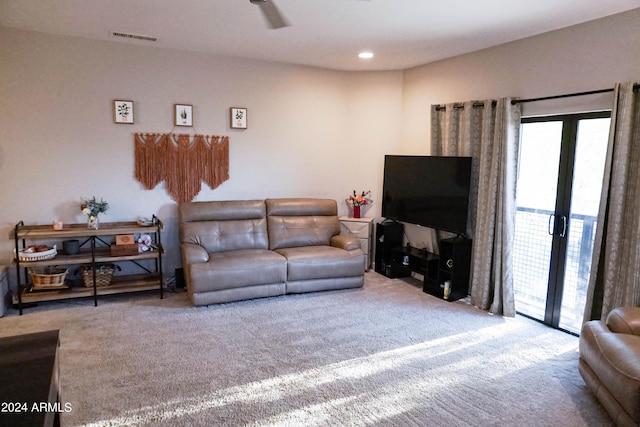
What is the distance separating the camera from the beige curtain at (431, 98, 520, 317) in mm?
4160

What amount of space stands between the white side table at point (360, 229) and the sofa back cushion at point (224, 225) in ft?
3.62

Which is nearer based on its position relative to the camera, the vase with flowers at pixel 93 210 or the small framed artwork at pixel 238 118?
the vase with flowers at pixel 93 210

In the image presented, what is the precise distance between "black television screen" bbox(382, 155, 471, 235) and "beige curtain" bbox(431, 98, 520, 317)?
0.56 feet

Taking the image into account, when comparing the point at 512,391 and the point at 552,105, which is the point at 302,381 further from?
the point at 552,105

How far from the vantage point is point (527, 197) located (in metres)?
4.27

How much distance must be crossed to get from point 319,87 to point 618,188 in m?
3.71

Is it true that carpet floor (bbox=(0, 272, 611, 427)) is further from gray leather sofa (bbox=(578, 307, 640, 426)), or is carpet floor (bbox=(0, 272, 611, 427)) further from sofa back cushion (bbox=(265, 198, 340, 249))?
sofa back cushion (bbox=(265, 198, 340, 249))

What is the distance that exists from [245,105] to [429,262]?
296 cm

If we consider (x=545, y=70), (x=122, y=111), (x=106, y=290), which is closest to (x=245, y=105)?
(x=122, y=111)

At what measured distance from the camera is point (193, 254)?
441 cm

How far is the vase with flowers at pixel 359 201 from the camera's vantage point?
5848mm

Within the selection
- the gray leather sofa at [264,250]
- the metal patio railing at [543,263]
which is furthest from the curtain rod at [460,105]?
the gray leather sofa at [264,250]

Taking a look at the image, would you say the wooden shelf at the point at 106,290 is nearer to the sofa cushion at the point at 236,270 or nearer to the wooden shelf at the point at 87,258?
the wooden shelf at the point at 87,258

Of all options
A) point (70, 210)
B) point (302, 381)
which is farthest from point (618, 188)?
point (70, 210)
